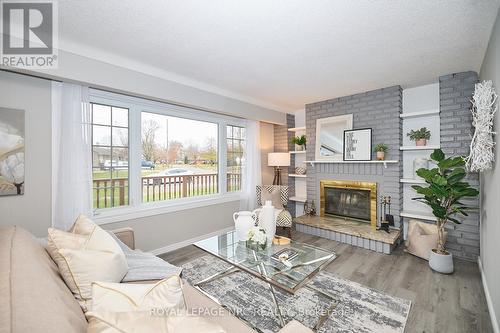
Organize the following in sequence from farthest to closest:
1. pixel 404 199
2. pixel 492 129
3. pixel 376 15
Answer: pixel 404 199 < pixel 492 129 < pixel 376 15

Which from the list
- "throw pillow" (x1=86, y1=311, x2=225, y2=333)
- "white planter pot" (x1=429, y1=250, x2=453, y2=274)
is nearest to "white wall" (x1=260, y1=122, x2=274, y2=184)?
"white planter pot" (x1=429, y1=250, x2=453, y2=274)

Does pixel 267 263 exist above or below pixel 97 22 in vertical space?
below

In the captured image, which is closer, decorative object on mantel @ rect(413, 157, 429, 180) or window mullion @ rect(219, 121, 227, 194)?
decorative object on mantel @ rect(413, 157, 429, 180)

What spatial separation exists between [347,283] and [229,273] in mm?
1294

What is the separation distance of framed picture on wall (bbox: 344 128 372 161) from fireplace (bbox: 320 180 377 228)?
0.46 metres

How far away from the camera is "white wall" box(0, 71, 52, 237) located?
214 centimetres

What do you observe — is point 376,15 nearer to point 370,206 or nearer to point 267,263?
point 267,263

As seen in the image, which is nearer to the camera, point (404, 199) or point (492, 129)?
point (492, 129)

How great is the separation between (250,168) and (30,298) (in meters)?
3.76

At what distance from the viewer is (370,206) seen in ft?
12.4

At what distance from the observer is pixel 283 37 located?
6.92 ft

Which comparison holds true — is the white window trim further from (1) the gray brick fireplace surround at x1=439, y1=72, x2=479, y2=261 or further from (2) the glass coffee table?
(1) the gray brick fireplace surround at x1=439, y1=72, x2=479, y2=261

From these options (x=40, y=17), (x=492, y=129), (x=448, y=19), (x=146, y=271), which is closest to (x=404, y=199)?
(x=492, y=129)

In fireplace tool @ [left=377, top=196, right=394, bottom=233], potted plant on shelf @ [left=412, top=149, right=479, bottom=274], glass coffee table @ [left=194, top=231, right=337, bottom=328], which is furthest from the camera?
fireplace tool @ [left=377, top=196, right=394, bottom=233]
